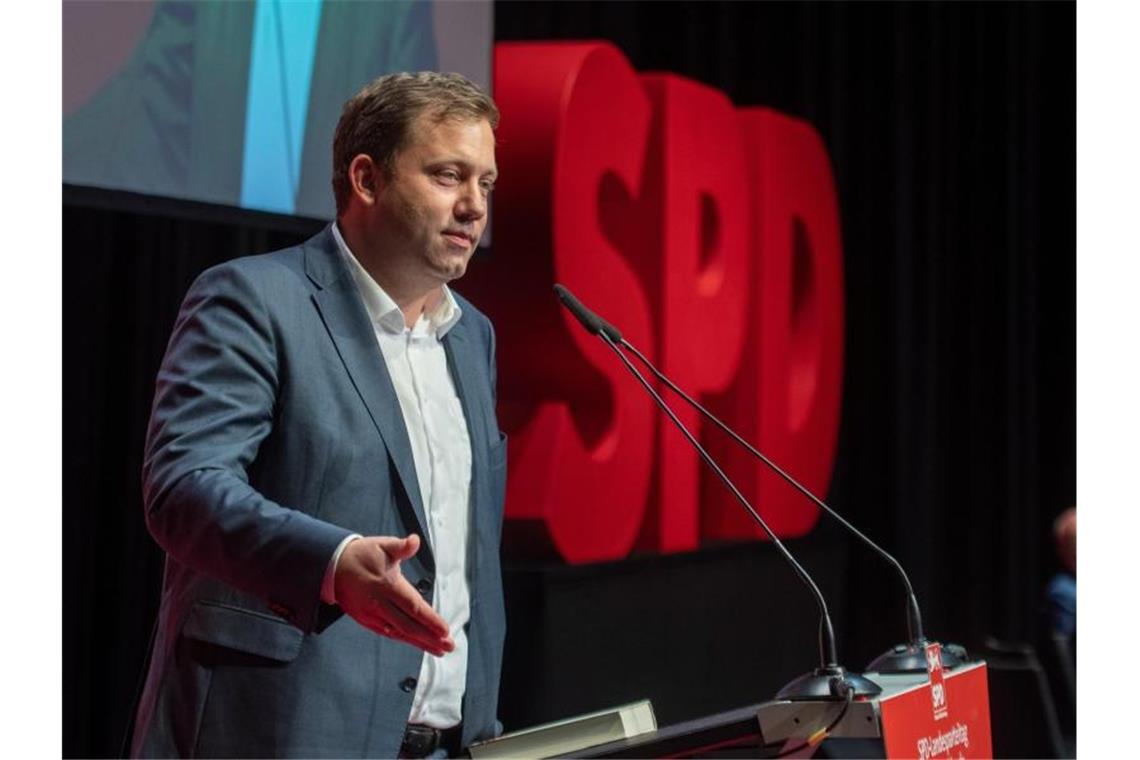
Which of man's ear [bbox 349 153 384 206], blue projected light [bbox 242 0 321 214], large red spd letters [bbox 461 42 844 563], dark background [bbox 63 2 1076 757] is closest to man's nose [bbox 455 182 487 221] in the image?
man's ear [bbox 349 153 384 206]

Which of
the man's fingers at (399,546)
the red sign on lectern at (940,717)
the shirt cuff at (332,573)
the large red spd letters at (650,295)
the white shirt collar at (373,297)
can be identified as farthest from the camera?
the large red spd letters at (650,295)

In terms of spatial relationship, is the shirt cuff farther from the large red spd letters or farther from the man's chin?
the large red spd letters

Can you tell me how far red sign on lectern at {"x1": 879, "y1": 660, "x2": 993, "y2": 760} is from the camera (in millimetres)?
1811

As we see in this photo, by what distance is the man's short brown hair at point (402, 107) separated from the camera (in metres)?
2.13

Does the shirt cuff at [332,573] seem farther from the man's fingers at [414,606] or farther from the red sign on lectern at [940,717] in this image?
the red sign on lectern at [940,717]

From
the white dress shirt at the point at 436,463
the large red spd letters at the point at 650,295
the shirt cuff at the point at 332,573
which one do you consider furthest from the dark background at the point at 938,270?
the shirt cuff at the point at 332,573

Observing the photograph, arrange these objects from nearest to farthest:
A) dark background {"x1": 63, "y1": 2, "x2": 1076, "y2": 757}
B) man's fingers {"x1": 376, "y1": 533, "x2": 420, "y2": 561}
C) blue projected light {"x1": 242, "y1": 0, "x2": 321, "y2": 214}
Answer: man's fingers {"x1": 376, "y1": 533, "x2": 420, "y2": 561} → blue projected light {"x1": 242, "y1": 0, "x2": 321, "y2": 214} → dark background {"x1": 63, "y1": 2, "x2": 1076, "y2": 757}

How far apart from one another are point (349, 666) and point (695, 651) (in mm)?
3194

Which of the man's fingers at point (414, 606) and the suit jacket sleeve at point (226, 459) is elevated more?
the suit jacket sleeve at point (226, 459)

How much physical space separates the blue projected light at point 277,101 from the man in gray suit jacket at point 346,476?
4.47 feet

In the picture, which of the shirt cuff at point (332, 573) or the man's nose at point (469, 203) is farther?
the man's nose at point (469, 203)

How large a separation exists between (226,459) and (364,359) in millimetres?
261

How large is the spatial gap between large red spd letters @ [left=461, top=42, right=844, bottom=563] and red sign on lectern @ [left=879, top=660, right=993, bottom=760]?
2336 millimetres

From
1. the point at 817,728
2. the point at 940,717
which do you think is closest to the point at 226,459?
the point at 817,728
